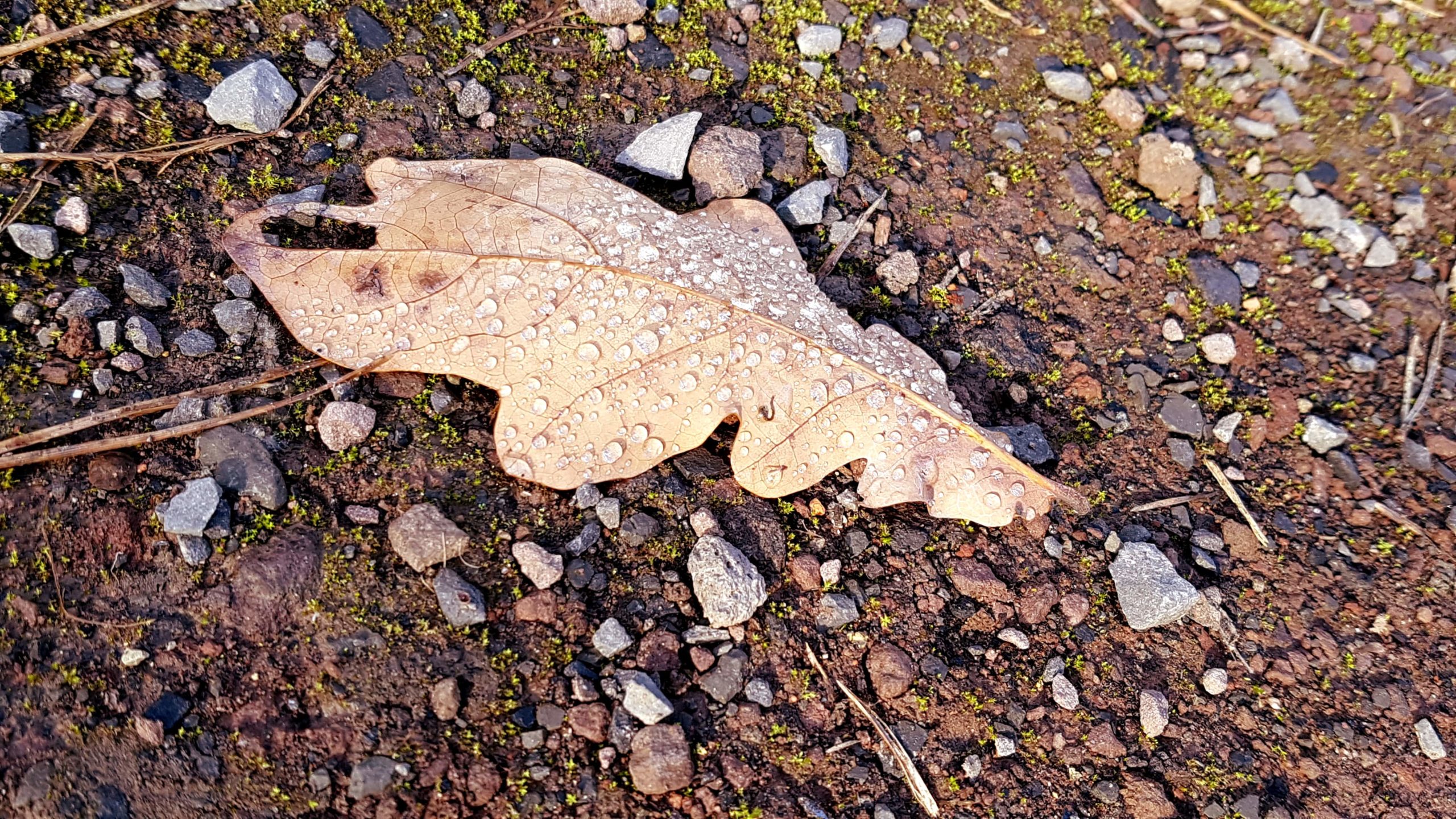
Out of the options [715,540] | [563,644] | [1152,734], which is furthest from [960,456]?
[563,644]

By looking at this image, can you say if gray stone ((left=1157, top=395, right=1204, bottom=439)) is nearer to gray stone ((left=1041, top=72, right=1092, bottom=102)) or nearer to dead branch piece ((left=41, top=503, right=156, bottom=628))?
gray stone ((left=1041, top=72, right=1092, bottom=102))

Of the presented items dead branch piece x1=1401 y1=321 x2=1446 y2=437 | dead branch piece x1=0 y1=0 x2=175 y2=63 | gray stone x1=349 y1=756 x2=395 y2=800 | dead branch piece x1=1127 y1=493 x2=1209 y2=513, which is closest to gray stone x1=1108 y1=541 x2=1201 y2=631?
dead branch piece x1=1127 y1=493 x2=1209 y2=513

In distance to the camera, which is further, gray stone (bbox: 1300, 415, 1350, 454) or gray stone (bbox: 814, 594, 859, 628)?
gray stone (bbox: 1300, 415, 1350, 454)

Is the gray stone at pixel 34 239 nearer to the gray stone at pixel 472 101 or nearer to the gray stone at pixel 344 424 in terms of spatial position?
the gray stone at pixel 344 424

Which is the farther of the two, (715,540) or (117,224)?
(117,224)

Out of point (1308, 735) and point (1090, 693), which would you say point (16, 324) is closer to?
point (1090, 693)

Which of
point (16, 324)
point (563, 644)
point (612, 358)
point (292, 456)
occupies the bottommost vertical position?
point (563, 644)

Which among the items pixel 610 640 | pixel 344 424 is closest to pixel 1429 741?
pixel 610 640
